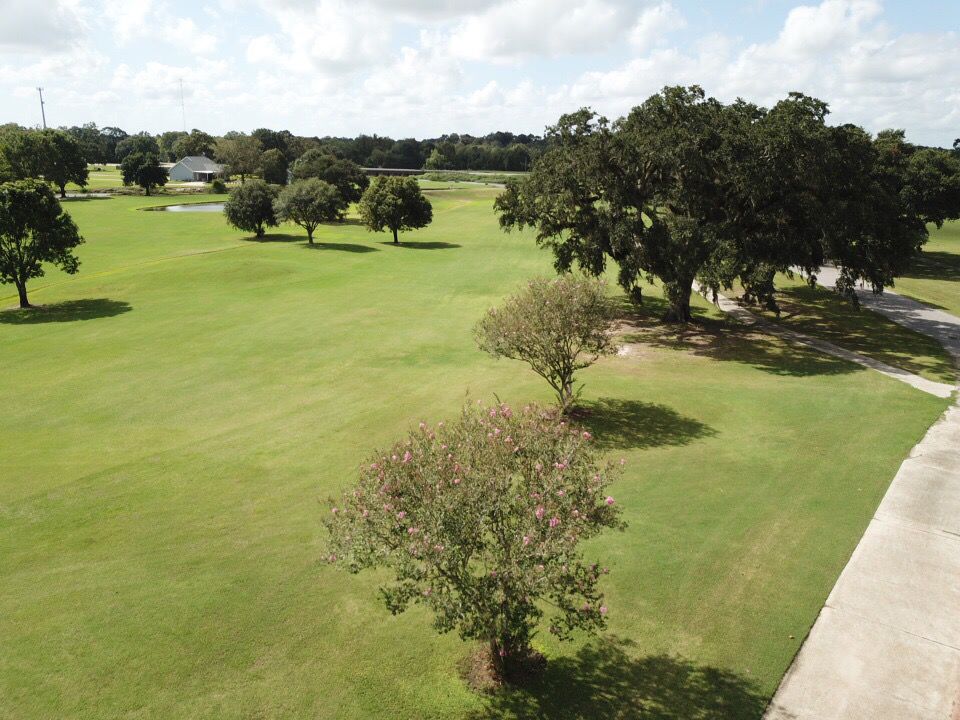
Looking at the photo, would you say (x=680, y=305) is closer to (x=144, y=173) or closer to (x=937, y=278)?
(x=937, y=278)

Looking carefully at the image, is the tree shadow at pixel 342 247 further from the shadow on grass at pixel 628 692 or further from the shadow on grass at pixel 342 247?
the shadow on grass at pixel 628 692

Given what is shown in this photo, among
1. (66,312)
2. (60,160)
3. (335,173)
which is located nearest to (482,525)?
(66,312)

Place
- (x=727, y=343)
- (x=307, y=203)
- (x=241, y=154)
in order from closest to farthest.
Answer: (x=727, y=343) → (x=307, y=203) → (x=241, y=154)

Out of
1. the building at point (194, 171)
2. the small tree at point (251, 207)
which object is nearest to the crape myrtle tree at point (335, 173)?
the small tree at point (251, 207)

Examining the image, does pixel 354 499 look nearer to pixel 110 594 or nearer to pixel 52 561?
pixel 110 594

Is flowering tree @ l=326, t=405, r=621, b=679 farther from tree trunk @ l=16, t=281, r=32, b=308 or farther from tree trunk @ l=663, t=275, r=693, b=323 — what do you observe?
tree trunk @ l=16, t=281, r=32, b=308

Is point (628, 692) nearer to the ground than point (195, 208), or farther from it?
nearer to the ground

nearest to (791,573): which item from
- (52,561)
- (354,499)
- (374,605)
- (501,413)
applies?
(501,413)
